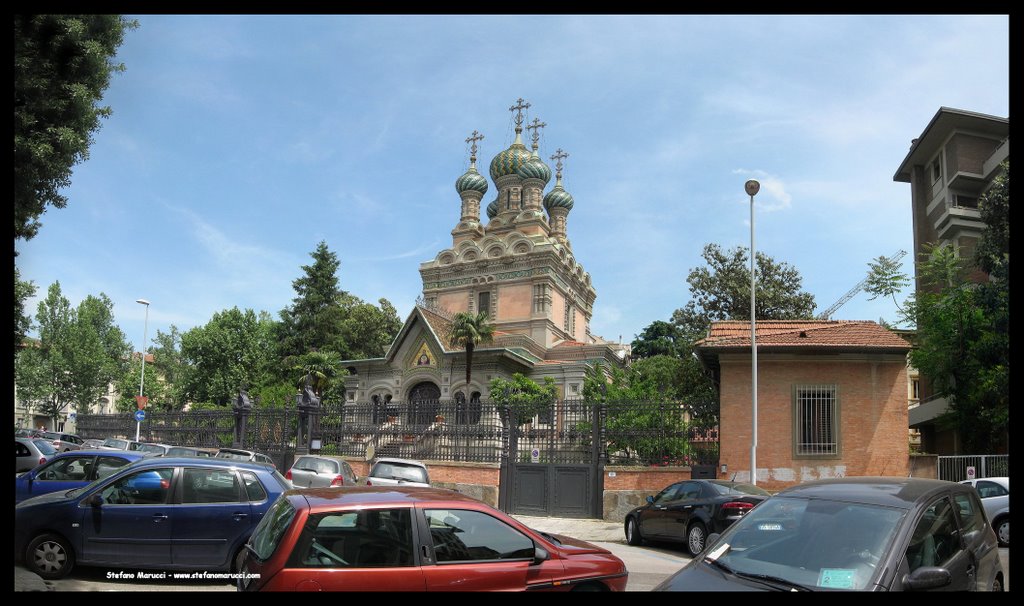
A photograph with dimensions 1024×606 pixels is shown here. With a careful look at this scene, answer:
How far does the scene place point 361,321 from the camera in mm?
57938

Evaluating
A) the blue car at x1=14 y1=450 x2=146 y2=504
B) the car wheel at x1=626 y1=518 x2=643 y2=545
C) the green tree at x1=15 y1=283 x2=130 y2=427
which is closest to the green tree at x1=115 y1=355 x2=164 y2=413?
the green tree at x1=15 y1=283 x2=130 y2=427

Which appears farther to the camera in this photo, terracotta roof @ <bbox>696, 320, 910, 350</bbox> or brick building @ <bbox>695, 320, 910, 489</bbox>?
terracotta roof @ <bbox>696, 320, 910, 350</bbox>

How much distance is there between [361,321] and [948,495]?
54.3 meters

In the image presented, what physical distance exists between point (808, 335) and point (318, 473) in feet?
40.7

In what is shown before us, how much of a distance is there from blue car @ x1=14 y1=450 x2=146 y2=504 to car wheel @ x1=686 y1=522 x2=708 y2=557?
30.5ft

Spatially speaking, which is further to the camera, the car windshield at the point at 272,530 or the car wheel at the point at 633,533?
the car wheel at the point at 633,533

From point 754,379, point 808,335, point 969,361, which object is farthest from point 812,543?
point 969,361

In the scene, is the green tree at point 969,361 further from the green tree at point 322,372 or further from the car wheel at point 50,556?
the green tree at point 322,372

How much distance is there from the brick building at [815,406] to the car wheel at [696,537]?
16.5ft

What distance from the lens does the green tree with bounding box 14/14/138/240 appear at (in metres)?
12.5

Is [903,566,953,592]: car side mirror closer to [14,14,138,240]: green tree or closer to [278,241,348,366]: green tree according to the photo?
[14,14,138,240]: green tree

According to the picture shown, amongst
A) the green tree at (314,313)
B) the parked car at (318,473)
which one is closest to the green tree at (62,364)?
the green tree at (314,313)

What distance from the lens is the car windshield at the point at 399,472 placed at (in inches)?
639
